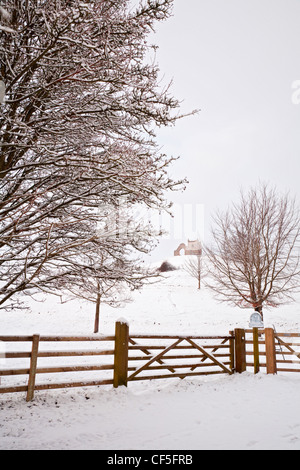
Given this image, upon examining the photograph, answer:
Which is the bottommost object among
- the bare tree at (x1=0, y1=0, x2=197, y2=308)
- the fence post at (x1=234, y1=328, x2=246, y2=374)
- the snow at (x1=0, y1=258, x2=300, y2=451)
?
the snow at (x1=0, y1=258, x2=300, y2=451)

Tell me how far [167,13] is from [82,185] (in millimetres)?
2925

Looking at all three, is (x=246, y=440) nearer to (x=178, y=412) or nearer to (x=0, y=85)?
(x=178, y=412)

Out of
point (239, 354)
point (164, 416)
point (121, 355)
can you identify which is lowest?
point (164, 416)

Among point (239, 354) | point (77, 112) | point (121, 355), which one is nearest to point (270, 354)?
point (239, 354)

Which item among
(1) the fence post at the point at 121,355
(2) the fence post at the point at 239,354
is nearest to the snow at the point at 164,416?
(1) the fence post at the point at 121,355

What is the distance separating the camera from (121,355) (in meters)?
6.40

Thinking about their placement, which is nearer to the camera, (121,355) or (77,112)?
(77,112)

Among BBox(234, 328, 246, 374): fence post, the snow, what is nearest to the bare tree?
the snow

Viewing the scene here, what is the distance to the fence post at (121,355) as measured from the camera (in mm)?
6324

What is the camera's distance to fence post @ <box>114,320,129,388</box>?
6.32m

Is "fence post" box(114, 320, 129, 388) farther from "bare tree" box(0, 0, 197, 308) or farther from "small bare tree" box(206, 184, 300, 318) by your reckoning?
"small bare tree" box(206, 184, 300, 318)

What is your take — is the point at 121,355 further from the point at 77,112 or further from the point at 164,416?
the point at 77,112

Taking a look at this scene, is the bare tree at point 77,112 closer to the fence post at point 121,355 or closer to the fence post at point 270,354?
the fence post at point 121,355
